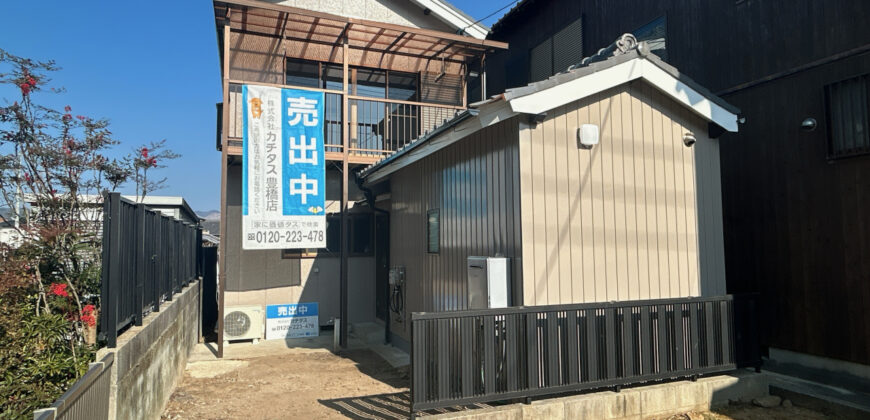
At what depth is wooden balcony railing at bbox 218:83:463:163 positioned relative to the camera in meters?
9.35

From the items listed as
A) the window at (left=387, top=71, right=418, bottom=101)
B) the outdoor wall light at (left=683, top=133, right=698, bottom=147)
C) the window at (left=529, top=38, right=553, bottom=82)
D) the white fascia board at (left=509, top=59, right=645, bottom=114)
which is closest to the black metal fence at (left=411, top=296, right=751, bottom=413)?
the outdoor wall light at (left=683, top=133, right=698, bottom=147)

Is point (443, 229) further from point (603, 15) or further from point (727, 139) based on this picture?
point (603, 15)

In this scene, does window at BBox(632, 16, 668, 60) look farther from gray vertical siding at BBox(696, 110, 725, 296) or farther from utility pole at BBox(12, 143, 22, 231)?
utility pole at BBox(12, 143, 22, 231)

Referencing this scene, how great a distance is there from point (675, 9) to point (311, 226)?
22.1ft

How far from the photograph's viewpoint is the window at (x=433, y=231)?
6816 mm

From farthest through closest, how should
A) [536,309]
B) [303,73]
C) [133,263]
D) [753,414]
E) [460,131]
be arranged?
[303,73]
[460,131]
[753,414]
[536,309]
[133,263]

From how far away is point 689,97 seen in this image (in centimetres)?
552

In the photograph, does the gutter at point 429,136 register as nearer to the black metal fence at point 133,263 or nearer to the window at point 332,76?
the window at point 332,76

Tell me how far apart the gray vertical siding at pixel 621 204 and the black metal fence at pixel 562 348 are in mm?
447

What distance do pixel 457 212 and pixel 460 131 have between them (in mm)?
1185

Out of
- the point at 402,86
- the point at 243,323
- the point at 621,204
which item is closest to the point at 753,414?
the point at 621,204

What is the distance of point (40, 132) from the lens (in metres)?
4.75

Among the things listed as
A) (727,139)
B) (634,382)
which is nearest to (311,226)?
(634,382)

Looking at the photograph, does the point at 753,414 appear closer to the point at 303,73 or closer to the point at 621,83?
the point at 621,83
